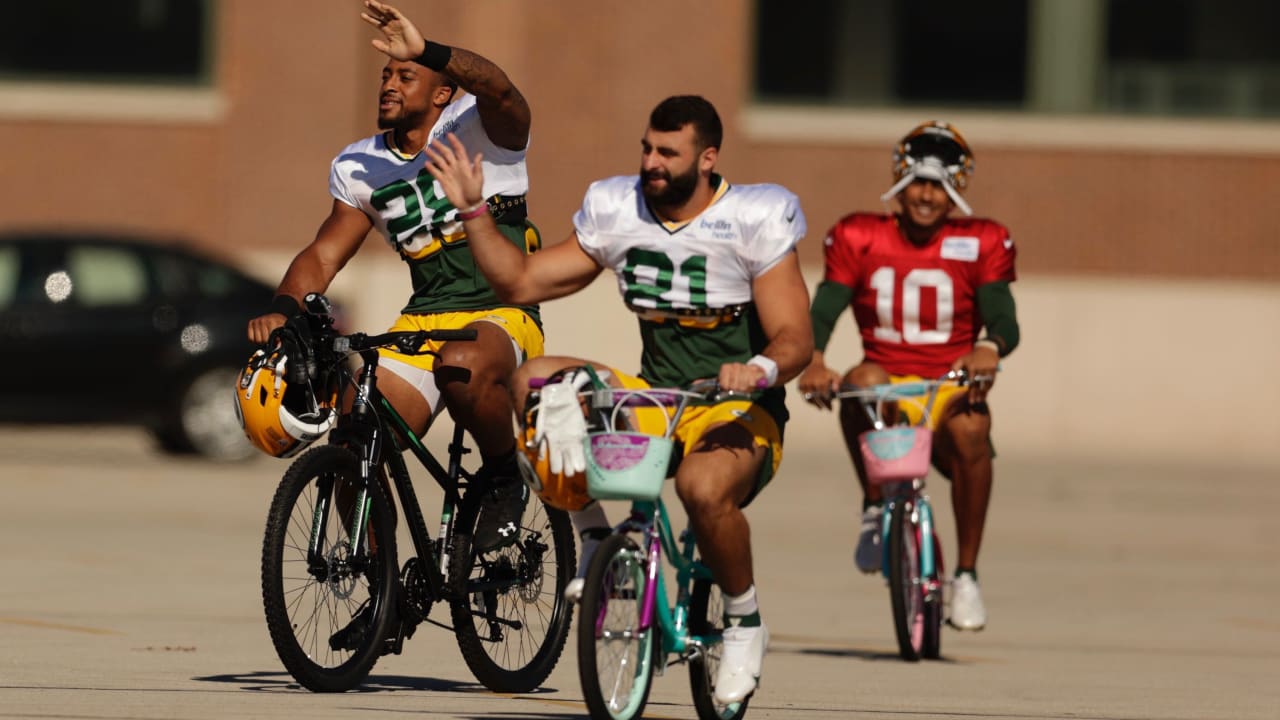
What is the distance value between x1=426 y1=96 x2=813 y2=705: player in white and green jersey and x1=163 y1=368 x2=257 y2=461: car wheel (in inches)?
478

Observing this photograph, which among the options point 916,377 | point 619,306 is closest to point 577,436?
point 916,377

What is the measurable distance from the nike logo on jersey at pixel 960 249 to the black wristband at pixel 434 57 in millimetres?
3133

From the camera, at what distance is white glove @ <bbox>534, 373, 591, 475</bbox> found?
689cm

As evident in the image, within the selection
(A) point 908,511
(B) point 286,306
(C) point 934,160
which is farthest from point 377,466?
(C) point 934,160

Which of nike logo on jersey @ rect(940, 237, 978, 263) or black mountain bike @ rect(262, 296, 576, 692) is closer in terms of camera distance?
black mountain bike @ rect(262, 296, 576, 692)

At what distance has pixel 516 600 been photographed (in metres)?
8.27

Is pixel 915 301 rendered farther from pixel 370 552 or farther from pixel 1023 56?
pixel 1023 56

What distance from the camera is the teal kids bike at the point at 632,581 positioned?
22.3 feet

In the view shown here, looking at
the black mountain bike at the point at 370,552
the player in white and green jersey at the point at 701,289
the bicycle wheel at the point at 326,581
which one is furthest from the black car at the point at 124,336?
the player in white and green jersey at the point at 701,289

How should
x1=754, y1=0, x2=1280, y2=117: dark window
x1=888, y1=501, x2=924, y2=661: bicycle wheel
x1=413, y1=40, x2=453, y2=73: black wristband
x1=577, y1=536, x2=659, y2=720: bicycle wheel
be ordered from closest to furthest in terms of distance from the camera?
x1=577, y1=536, x2=659, y2=720: bicycle wheel < x1=413, y1=40, x2=453, y2=73: black wristband < x1=888, y1=501, x2=924, y2=661: bicycle wheel < x1=754, y1=0, x2=1280, y2=117: dark window

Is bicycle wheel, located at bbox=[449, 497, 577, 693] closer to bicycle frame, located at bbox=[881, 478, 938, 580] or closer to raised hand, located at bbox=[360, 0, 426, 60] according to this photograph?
raised hand, located at bbox=[360, 0, 426, 60]

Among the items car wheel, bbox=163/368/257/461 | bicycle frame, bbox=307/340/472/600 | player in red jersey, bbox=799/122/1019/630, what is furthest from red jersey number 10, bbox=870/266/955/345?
car wheel, bbox=163/368/257/461

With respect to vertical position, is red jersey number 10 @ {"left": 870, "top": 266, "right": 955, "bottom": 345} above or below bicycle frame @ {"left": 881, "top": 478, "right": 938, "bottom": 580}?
above

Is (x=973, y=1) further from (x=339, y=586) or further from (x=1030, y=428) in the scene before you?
(x=339, y=586)
